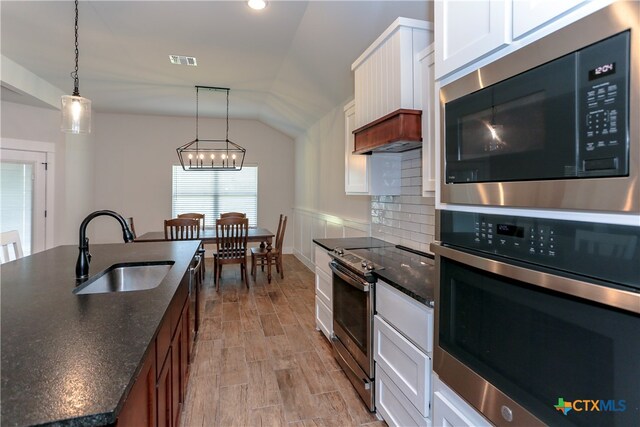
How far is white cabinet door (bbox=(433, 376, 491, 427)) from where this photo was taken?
1114 millimetres

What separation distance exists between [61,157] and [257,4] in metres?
4.17

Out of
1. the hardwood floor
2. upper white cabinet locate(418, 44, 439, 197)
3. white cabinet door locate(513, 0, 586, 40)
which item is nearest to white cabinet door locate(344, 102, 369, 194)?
upper white cabinet locate(418, 44, 439, 197)

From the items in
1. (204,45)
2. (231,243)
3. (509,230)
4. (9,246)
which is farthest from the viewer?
(231,243)

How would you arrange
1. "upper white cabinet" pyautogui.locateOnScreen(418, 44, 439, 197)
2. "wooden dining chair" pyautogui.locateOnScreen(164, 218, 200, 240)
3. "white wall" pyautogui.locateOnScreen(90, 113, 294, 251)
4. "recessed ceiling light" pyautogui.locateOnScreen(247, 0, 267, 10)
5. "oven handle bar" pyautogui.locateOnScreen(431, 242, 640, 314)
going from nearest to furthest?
1. "oven handle bar" pyautogui.locateOnScreen(431, 242, 640, 314)
2. "upper white cabinet" pyautogui.locateOnScreen(418, 44, 439, 197)
3. "recessed ceiling light" pyautogui.locateOnScreen(247, 0, 267, 10)
4. "wooden dining chair" pyautogui.locateOnScreen(164, 218, 200, 240)
5. "white wall" pyautogui.locateOnScreen(90, 113, 294, 251)

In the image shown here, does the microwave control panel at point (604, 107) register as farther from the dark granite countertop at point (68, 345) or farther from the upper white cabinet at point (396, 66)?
the upper white cabinet at point (396, 66)

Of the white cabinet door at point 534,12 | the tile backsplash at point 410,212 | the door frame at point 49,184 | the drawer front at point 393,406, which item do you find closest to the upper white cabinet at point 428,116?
the tile backsplash at point 410,212

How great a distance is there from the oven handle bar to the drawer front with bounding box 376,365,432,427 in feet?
2.84

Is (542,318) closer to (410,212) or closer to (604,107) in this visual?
(604,107)

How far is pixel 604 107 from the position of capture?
698 mm

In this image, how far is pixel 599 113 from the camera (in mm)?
709

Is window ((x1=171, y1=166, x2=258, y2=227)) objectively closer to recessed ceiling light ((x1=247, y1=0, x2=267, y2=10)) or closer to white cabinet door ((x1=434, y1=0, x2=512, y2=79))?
recessed ceiling light ((x1=247, y1=0, x2=267, y2=10))

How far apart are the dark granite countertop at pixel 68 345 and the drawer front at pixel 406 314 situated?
107cm

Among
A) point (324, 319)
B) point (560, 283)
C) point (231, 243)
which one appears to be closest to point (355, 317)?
point (324, 319)

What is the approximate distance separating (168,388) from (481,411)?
1274 millimetres
